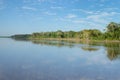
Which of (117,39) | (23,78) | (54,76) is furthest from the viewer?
(117,39)

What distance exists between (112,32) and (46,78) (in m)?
53.2

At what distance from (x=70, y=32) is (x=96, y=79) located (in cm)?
9068

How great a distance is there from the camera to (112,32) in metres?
59.8

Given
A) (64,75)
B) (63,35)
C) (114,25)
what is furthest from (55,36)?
(64,75)

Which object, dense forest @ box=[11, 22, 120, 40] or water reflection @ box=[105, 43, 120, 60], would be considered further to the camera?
dense forest @ box=[11, 22, 120, 40]

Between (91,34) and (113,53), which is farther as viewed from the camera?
(91,34)

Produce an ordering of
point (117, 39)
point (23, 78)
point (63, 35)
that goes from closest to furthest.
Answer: point (23, 78), point (117, 39), point (63, 35)

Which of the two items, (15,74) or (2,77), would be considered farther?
(15,74)

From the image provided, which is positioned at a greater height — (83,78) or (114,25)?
(114,25)

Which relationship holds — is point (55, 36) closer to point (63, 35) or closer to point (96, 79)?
point (63, 35)

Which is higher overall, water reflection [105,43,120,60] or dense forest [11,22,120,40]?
dense forest [11,22,120,40]

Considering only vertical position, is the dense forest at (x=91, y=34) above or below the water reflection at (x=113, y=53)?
above

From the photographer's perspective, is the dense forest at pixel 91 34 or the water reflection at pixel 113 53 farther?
the dense forest at pixel 91 34

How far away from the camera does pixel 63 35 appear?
98.3 meters
